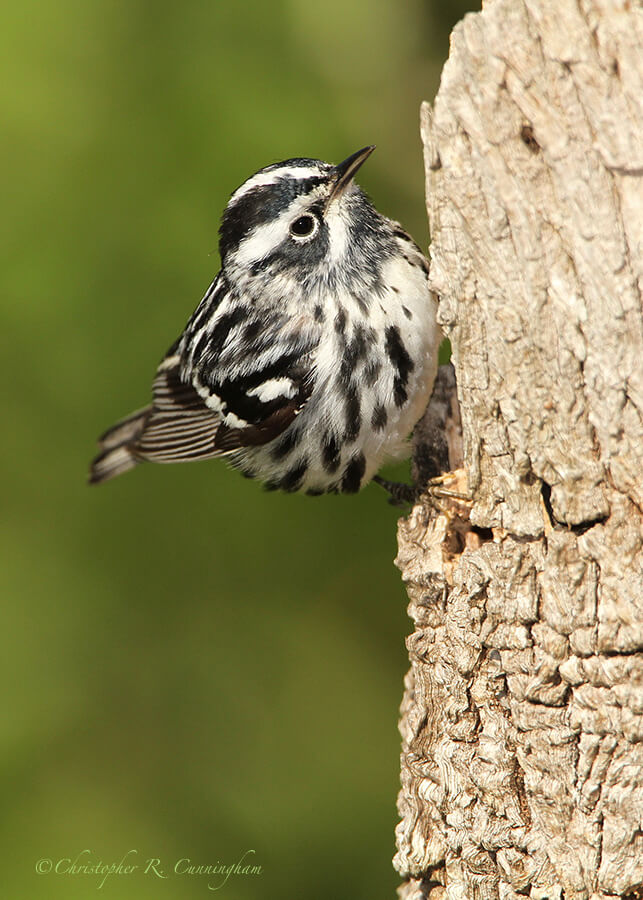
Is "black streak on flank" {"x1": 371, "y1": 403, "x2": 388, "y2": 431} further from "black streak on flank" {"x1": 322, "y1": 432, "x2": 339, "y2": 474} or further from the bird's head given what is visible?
the bird's head

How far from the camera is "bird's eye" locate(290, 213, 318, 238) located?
3.30 m

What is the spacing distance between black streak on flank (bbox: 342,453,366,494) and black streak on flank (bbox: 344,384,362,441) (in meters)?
0.10

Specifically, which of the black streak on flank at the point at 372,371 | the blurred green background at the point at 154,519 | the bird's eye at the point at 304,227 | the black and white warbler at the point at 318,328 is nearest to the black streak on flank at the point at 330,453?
the black and white warbler at the point at 318,328

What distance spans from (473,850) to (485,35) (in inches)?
77.8

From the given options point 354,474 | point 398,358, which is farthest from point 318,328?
point 354,474

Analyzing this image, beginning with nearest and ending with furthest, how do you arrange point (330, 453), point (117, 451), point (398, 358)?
point (398, 358) < point (330, 453) < point (117, 451)

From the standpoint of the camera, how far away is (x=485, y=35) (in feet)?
6.91

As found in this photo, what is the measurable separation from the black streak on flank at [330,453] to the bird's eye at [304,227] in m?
0.66

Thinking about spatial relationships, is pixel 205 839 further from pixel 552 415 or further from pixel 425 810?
pixel 552 415

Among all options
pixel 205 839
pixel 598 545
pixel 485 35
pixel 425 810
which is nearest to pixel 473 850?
pixel 425 810

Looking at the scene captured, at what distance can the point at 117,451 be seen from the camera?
158 inches

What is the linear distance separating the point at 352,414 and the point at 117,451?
1191 millimetres

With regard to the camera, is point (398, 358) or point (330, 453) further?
point (330, 453)

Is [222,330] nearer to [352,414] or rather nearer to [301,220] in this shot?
[301,220]
